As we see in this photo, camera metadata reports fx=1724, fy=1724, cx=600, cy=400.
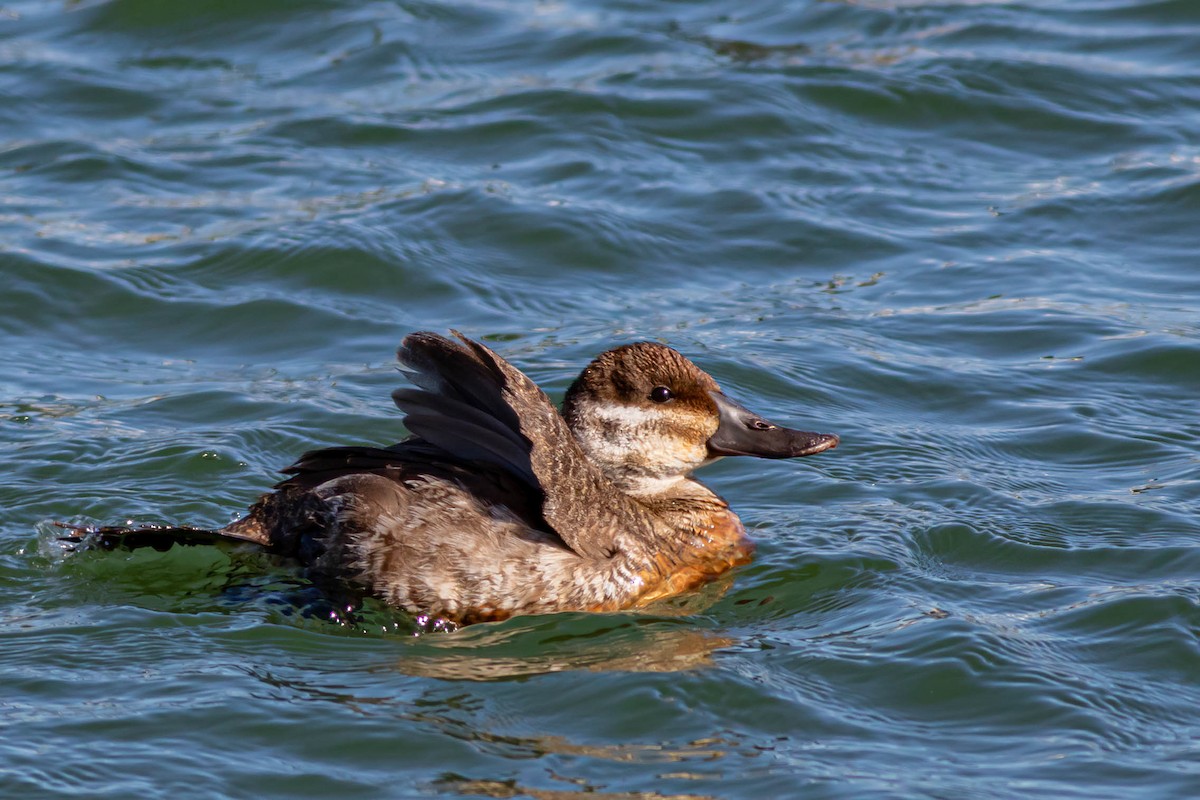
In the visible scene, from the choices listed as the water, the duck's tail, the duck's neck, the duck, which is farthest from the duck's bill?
the duck's tail

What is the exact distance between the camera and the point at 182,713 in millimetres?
5137

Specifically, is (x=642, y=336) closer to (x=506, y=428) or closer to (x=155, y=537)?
(x=506, y=428)

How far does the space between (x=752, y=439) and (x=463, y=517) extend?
1317 mm

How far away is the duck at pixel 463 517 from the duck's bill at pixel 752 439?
493mm

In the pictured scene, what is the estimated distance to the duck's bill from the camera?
21.2 ft

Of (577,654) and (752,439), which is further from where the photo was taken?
(752,439)

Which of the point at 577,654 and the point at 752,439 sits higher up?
the point at 752,439

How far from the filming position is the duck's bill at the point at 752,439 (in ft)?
21.2

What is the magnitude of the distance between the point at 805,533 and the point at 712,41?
21.9 feet

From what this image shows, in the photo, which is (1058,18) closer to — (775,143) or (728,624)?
(775,143)

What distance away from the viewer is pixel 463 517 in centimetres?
569

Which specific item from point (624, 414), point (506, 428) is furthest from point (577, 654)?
point (624, 414)

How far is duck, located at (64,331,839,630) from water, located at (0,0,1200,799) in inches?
5.8

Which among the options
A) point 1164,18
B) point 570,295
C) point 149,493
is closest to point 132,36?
point 570,295
